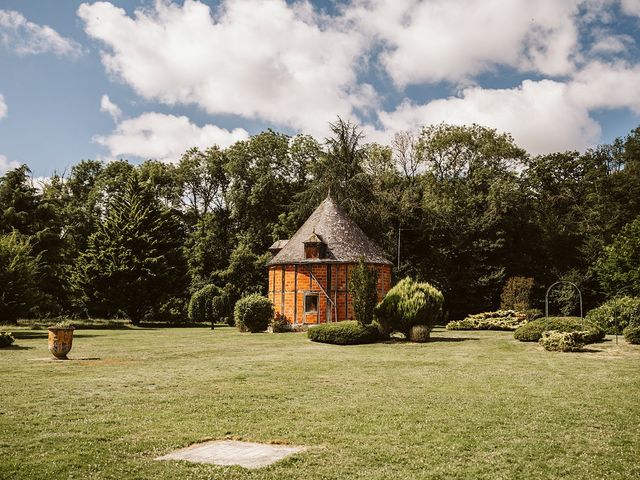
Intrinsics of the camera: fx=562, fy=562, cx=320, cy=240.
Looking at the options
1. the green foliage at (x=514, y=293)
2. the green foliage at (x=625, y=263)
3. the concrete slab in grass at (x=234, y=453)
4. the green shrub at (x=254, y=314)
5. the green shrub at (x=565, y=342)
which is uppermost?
the green foliage at (x=625, y=263)

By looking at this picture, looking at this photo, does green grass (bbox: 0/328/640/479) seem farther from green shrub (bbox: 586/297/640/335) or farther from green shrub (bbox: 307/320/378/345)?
green shrub (bbox: 586/297/640/335)

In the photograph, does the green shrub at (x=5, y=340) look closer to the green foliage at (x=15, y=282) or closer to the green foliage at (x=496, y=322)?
the green foliage at (x=15, y=282)

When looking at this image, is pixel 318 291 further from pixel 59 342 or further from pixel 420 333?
pixel 59 342

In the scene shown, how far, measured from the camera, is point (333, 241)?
3731 centimetres

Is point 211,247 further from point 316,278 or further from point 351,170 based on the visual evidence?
point 316,278

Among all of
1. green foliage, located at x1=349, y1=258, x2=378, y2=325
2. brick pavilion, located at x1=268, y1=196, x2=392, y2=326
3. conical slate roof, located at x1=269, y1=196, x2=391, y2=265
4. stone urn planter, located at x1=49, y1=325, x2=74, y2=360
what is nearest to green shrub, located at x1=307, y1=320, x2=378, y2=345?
green foliage, located at x1=349, y1=258, x2=378, y2=325

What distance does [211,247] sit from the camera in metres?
56.6

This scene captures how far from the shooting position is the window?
3654cm

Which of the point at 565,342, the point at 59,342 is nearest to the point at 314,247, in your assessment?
the point at 565,342

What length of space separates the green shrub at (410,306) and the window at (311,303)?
33.0 feet

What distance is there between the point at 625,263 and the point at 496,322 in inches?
350

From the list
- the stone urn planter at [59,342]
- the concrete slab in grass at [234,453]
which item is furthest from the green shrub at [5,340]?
the concrete slab in grass at [234,453]

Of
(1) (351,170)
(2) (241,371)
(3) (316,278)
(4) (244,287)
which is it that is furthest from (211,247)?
(2) (241,371)

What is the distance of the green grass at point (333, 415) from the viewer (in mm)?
6906
